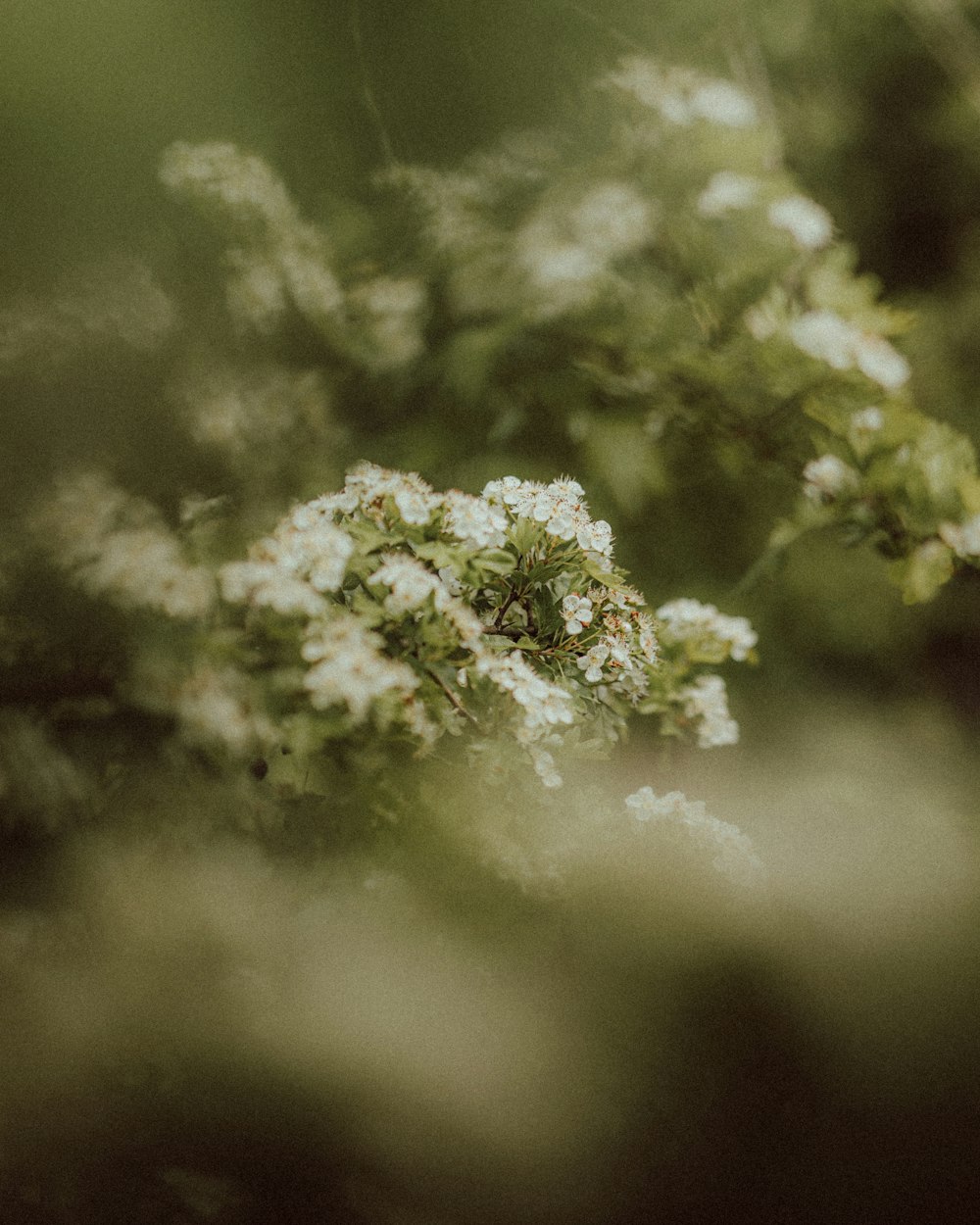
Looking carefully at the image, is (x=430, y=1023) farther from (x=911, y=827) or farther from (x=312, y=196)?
(x=312, y=196)

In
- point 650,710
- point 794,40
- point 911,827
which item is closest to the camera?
point 650,710

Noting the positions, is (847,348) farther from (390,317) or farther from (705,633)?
(390,317)

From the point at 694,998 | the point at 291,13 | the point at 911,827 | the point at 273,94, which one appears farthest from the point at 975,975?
the point at 291,13

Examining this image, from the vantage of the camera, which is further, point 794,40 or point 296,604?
point 794,40

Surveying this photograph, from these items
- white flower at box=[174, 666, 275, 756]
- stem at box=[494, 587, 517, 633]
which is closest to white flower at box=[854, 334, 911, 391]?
stem at box=[494, 587, 517, 633]

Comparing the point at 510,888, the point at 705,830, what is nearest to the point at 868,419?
the point at 705,830

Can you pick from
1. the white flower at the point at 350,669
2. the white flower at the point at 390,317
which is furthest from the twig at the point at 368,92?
the white flower at the point at 350,669
